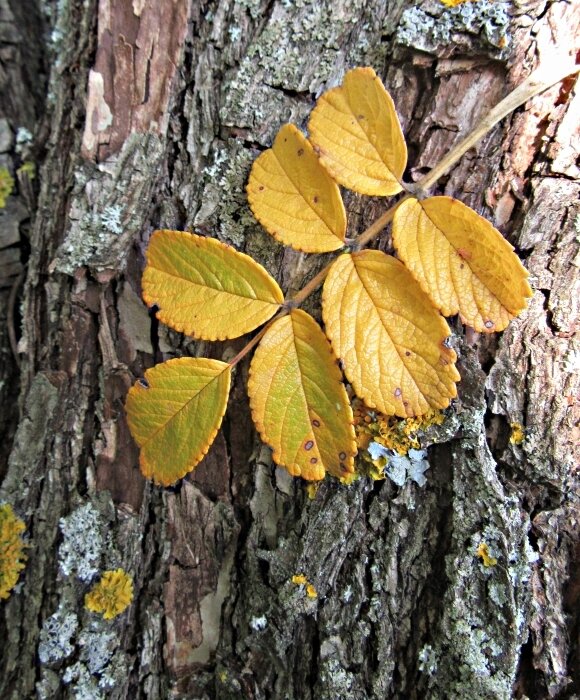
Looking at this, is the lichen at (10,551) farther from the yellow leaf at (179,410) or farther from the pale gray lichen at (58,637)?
the yellow leaf at (179,410)

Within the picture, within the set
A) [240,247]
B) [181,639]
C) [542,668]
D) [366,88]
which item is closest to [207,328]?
[240,247]

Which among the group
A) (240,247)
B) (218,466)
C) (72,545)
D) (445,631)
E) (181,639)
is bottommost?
(181,639)

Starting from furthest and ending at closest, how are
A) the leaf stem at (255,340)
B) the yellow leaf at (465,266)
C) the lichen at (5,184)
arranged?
the lichen at (5,184), the leaf stem at (255,340), the yellow leaf at (465,266)

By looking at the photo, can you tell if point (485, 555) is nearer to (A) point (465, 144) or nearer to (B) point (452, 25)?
(A) point (465, 144)

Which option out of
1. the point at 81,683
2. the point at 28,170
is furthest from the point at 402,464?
the point at 28,170

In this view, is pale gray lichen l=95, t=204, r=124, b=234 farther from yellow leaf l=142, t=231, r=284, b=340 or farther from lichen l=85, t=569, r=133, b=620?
lichen l=85, t=569, r=133, b=620

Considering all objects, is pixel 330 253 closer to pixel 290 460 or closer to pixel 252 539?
pixel 290 460

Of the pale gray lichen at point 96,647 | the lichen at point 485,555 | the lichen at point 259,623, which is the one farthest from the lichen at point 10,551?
the lichen at point 485,555
